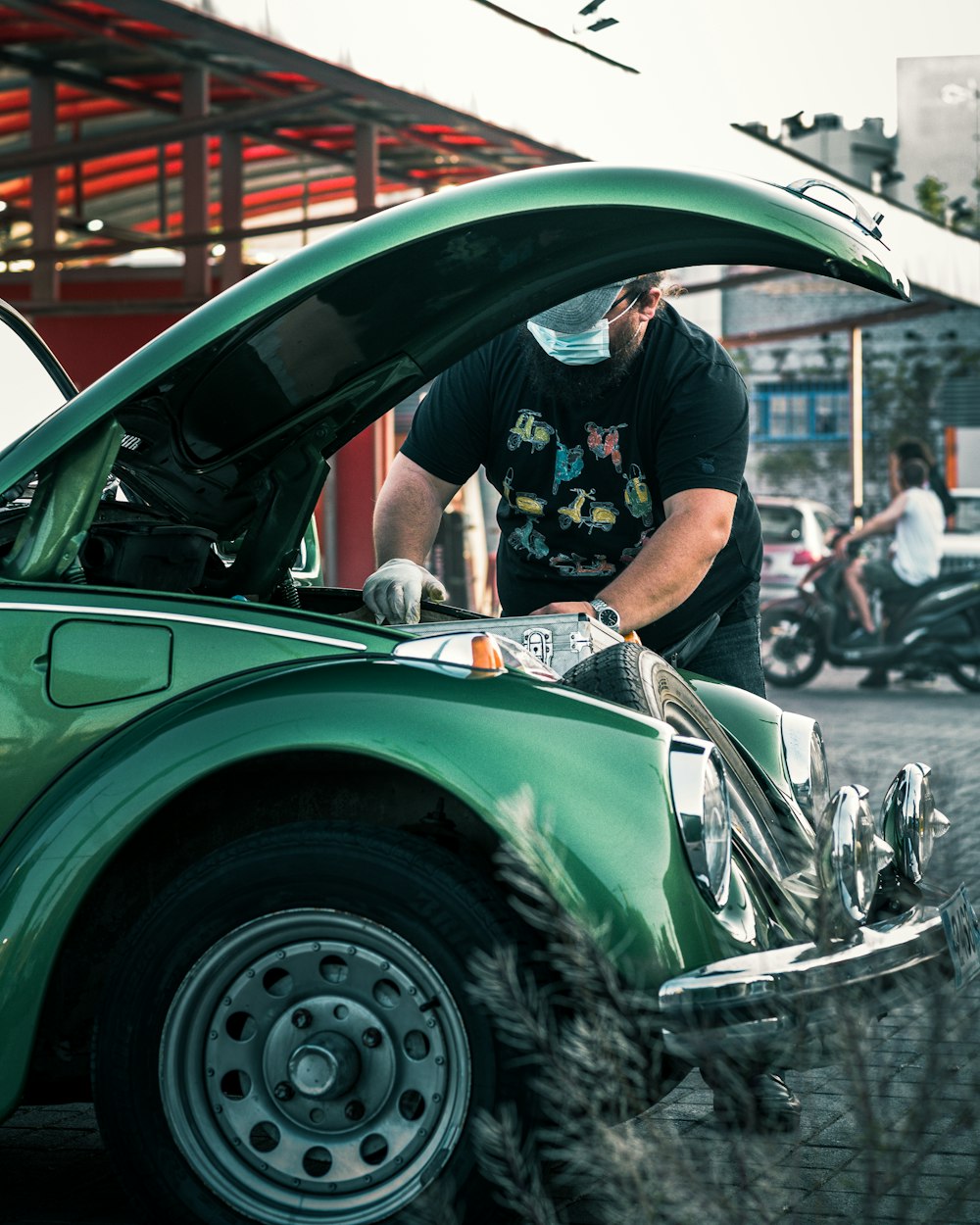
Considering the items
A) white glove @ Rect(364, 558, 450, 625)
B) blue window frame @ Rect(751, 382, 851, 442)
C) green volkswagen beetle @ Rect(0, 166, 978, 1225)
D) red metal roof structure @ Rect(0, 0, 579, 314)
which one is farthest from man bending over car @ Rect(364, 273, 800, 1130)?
blue window frame @ Rect(751, 382, 851, 442)

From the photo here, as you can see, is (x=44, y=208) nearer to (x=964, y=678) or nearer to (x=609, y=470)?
(x=964, y=678)

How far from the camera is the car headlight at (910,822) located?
3.84 m

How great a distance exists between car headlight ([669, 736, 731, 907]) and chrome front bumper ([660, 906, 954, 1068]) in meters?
0.15

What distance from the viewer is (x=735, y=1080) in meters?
2.37

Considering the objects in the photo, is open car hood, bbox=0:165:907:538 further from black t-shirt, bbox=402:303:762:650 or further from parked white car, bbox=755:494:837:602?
parked white car, bbox=755:494:837:602

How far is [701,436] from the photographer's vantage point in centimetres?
466

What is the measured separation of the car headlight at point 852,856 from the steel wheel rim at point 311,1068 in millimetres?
824

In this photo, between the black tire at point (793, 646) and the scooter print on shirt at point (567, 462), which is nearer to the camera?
the scooter print on shirt at point (567, 462)

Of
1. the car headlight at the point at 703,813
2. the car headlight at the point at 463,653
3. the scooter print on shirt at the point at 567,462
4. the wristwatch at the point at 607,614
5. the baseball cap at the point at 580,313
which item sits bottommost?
the car headlight at the point at 703,813

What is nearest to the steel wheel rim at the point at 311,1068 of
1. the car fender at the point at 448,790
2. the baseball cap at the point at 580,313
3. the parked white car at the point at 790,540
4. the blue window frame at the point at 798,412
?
the car fender at the point at 448,790

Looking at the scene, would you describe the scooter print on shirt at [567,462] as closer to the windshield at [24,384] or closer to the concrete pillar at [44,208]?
the windshield at [24,384]

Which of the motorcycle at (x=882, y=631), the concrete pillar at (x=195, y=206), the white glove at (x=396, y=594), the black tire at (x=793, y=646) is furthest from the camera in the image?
the black tire at (x=793, y=646)

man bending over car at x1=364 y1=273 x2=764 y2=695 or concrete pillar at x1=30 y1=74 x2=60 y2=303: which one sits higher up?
concrete pillar at x1=30 y1=74 x2=60 y2=303

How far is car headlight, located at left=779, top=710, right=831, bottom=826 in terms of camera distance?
14.2 ft
